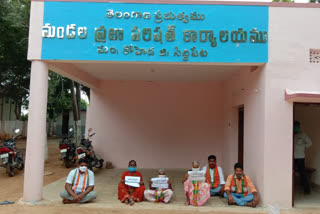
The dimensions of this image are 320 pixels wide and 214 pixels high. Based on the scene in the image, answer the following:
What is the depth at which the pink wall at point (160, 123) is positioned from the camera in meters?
9.98

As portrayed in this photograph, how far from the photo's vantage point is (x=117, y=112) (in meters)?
10.1

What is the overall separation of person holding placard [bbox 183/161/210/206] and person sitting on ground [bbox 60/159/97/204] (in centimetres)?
188

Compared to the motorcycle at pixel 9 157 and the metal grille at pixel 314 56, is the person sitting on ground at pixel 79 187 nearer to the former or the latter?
the motorcycle at pixel 9 157

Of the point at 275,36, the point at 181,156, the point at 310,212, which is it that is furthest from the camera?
the point at 181,156

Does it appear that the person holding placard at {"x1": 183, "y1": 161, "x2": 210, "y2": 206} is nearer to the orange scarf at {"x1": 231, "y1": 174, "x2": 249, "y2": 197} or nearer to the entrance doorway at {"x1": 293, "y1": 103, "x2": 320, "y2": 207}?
the orange scarf at {"x1": 231, "y1": 174, "x2": 249, "y2": 197}

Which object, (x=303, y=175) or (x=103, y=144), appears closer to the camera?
(x=303, y=175)

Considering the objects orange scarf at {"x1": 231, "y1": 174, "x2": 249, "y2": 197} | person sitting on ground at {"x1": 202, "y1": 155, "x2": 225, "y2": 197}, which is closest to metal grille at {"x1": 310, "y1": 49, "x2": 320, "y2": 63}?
orange scarf at {"x1": 231, "y1": 174, "x2": 249, "y2": 197}

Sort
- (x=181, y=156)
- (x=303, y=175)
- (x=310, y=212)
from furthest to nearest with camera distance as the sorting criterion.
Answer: (x=181, y=156)
(x=303, y=175)
(x=310, y=212)

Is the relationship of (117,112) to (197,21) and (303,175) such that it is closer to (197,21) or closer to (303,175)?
(197,21)

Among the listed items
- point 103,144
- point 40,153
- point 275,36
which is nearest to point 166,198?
point 40,153

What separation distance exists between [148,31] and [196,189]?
10.9ft

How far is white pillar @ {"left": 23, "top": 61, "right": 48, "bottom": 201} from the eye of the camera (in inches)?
230

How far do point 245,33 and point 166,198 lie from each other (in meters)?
3.67

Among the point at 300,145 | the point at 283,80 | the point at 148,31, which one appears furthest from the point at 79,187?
the point at 300,145
